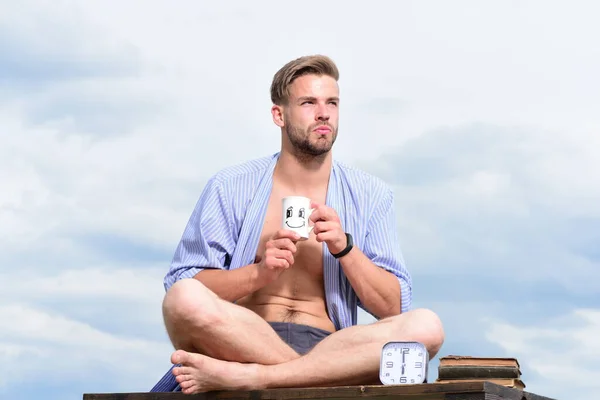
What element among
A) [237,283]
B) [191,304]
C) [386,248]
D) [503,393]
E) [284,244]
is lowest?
[503,393]

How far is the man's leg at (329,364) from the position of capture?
17.3 ft

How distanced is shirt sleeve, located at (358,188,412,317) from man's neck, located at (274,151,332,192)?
366 millimetres

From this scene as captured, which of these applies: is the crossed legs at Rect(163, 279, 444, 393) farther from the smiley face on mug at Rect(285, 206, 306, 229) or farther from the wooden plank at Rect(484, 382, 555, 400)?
the wooden plank at Rect(484, 382, 555, 400)

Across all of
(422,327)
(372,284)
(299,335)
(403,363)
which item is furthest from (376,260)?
(403,363)

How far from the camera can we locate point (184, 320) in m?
5.47

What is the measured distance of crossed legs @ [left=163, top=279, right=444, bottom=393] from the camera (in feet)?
17.4

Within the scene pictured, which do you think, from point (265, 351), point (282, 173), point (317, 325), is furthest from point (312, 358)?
point (282, 173)

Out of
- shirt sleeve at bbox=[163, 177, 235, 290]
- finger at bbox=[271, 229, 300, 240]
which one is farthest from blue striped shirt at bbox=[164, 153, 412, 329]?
finger at bbox=[271, 229, 300, 240]

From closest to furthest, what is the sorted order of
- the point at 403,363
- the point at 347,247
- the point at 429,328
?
the point at 403,363, the point at 429,328, the point at 347,247

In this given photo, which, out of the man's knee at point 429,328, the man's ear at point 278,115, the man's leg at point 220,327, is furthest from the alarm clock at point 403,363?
the man's ear at point 278,115

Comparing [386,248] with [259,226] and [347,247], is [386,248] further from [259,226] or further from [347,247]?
[259,226]

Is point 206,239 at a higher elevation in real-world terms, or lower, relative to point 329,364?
higher

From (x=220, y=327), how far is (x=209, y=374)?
0.82 ft

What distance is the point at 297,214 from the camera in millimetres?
5555
